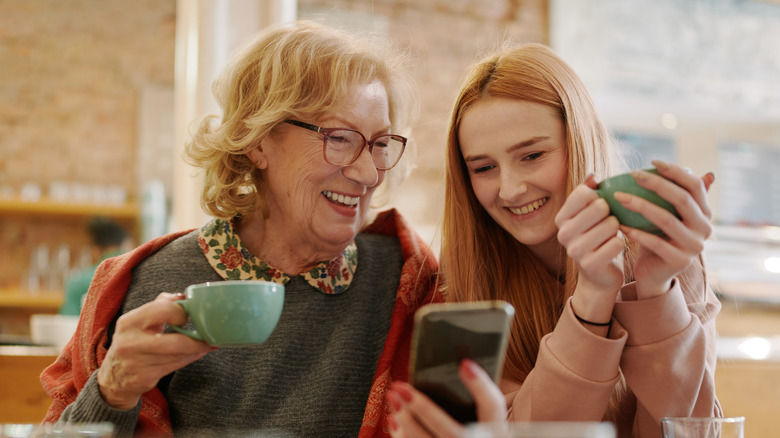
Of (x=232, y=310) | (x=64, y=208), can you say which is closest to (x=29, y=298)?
(x=64, y=208)

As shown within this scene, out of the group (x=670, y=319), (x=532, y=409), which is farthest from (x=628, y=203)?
(x=532, y=409)

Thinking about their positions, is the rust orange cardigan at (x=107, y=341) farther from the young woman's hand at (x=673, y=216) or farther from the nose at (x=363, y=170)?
the young woman's hand at (x=673, y=216)

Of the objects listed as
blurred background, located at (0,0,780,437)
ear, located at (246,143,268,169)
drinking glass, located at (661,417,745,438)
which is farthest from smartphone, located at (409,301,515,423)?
blurred background, located at (0,0,780,437)

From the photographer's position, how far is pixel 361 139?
1.41 metres

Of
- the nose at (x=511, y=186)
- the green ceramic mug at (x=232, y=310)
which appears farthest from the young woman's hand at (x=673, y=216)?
the green ceramic mug at (x=232, y=310)

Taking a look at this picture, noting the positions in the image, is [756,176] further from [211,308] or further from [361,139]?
[211,308]

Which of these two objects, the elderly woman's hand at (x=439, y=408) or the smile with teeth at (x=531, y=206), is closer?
the elderly woman's hand at (x=439, y=408)

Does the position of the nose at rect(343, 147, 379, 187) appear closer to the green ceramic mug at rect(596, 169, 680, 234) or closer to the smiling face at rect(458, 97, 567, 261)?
the smiling face at rect(458, 97, 567, 261)

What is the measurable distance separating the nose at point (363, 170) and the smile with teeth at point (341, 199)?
4 cm

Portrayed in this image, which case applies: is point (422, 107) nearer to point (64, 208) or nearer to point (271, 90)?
point (271, 90)

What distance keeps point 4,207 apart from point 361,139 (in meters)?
3.88

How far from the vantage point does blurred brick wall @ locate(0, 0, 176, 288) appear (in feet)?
15.7

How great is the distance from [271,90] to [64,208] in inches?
143

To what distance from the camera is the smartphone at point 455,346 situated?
2.10ft
